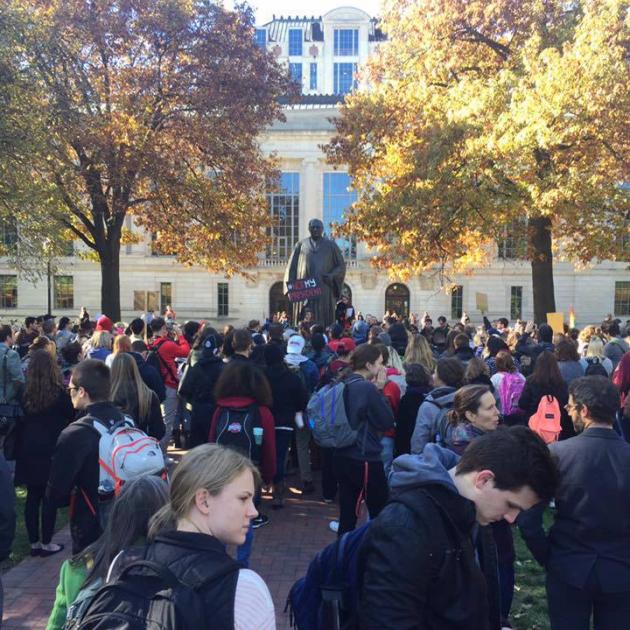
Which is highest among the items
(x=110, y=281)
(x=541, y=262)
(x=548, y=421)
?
(x=541, y=262)

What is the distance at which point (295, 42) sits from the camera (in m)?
68.5

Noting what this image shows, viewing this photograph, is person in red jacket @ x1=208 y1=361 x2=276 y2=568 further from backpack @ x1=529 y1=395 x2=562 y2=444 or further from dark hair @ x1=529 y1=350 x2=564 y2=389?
dark hair @ x1=529 y1=350 x2=564 y2=389

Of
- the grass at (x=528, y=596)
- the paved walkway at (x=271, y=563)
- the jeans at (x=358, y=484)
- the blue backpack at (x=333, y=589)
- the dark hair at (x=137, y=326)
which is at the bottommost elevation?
the grass at (x=528, y=596)

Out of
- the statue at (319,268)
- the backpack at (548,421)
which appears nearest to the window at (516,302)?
the statue at (319,268)

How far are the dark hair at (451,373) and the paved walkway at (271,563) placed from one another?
2065mm

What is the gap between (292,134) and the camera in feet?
131

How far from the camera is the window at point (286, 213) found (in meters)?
40.6

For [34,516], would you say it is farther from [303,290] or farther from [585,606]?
[303,290]

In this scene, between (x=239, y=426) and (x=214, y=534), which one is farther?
(x=239, y=426)

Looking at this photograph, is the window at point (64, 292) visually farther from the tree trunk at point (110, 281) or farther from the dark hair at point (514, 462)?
the dark hair at point (514, 462)

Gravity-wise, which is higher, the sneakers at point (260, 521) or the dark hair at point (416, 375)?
the dark hair at point (416, 375)

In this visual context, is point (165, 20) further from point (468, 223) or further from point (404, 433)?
point (404, 433)

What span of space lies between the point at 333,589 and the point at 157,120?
64.7 ft

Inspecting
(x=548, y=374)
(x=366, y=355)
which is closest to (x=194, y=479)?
(x=366, y=355)
